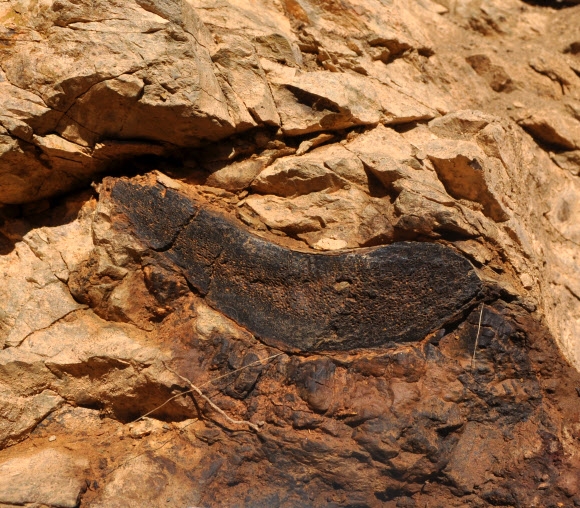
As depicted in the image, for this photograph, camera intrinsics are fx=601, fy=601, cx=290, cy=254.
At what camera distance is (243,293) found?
3.15 m

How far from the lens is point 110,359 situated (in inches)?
121

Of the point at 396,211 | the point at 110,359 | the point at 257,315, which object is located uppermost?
the point at 396,211

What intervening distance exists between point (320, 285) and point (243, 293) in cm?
41

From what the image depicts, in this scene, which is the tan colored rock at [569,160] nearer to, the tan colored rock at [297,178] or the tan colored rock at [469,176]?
the tan colored rock at [469,176]

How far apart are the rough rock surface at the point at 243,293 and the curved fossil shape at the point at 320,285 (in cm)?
1

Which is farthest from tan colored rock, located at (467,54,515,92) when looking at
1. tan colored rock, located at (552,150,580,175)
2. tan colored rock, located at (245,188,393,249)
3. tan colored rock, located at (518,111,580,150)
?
tan colored rock, located at (245,188,393,249)

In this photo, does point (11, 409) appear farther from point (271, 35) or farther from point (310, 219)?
point (271, 35)

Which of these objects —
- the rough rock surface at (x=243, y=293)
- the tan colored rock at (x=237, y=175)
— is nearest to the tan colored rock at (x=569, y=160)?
the rough rock surface at (x=243, y=293)

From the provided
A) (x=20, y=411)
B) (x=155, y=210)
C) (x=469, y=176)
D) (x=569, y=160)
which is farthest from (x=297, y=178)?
(x=569, y=160)

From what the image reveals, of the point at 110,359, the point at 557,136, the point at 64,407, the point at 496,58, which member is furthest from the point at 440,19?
the point at 64,407

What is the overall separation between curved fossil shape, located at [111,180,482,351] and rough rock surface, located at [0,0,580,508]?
0.03 feet

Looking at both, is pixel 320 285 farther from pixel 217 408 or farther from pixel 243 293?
pixel 217 408

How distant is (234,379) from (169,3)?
6.58 ft

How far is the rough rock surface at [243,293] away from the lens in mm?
2920
